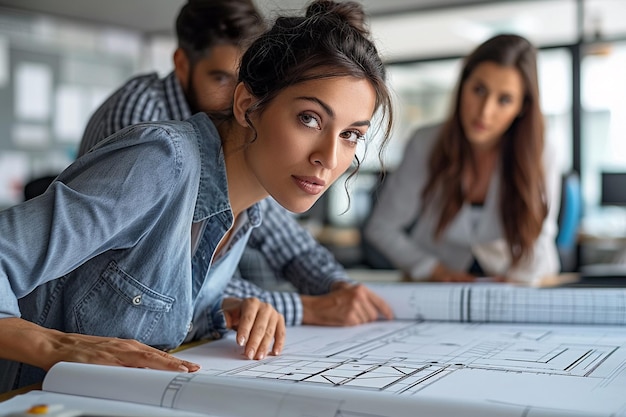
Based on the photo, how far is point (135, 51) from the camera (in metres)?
7.34

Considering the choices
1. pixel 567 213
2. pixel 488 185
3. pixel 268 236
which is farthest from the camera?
pixel 567 213

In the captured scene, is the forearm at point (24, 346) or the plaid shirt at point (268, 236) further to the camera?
the plaid shirt at point (268, 236)

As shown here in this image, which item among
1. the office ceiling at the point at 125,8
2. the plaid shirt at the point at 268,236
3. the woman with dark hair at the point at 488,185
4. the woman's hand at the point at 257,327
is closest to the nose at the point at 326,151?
the woman's hand at the point at 257,327

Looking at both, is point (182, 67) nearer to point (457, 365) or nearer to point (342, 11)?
point (342, 11)

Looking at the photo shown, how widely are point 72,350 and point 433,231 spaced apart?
5.30 feet

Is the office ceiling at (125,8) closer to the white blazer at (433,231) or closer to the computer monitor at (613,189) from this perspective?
the computer monitor at (613,189)

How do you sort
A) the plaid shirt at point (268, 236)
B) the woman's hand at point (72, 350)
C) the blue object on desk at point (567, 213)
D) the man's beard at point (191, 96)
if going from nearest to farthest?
1. the woman's hand at point (72, 350)
2. the plaid shirt at point (268, 236)
3. the man's beard at point (191, 96)
4. the blue object on desk at point (567, 213)

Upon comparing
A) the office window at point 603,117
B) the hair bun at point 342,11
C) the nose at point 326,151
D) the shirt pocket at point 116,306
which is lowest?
the shirt pocket at point 116,306

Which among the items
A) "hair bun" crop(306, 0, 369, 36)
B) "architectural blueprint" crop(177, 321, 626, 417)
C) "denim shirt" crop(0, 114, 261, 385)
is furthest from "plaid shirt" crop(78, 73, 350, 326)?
"hair bun" crop(306, 0, 369, 36)

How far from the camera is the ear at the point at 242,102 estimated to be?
1271mm

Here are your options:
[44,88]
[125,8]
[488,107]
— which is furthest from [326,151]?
[125,8]

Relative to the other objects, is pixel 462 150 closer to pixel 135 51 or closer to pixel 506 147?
pixel 506 147

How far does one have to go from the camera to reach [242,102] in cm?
128

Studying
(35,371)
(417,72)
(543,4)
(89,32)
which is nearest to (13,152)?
(89,32)
